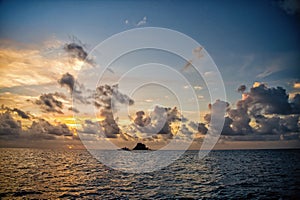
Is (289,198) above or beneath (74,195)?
beneath

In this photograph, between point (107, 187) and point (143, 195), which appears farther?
point (107, 187)

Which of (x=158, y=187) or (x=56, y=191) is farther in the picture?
(x=158, y=187)

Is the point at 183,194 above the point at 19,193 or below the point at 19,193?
below

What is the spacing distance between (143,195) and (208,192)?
10641 millimetres

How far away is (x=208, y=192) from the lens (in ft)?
124

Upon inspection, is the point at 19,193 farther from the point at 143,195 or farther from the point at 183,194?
the point at 183,194

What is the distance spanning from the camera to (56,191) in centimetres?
A: 3781

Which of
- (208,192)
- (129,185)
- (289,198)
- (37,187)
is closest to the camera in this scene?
(289,198)

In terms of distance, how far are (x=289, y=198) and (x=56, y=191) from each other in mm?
35133

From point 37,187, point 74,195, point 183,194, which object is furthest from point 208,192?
point 37,187

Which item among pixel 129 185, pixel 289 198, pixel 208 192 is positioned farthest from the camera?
pixel 129 185

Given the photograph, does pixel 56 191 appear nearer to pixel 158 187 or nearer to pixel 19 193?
pixel 19 193

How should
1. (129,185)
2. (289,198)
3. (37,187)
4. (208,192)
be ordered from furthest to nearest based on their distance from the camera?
(129,185), (37,187), (208,192), (289,198)

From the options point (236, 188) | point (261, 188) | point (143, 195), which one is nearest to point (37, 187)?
point (143, 195)
